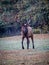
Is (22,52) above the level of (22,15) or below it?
below

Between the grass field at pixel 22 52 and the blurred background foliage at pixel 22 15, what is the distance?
0.12 meters

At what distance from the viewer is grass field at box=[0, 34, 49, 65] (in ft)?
13.3

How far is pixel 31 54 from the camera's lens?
4086 millimetres

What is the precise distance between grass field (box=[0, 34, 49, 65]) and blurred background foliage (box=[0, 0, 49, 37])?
0.12 metres

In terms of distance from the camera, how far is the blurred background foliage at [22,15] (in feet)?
13.6

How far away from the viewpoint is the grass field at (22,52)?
407 cm

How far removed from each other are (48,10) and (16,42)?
0.75 m

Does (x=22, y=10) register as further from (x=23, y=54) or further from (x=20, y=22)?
(x=23, y=54)

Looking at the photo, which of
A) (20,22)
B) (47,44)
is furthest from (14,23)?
(47,44)

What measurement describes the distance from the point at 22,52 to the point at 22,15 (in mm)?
603

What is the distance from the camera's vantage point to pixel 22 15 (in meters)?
4.16

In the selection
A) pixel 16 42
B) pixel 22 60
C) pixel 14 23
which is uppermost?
pixel 14 23

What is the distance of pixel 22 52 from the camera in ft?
13.4

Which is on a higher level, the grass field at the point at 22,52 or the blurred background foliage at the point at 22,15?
the blurred background foliage at the point at 22,15
